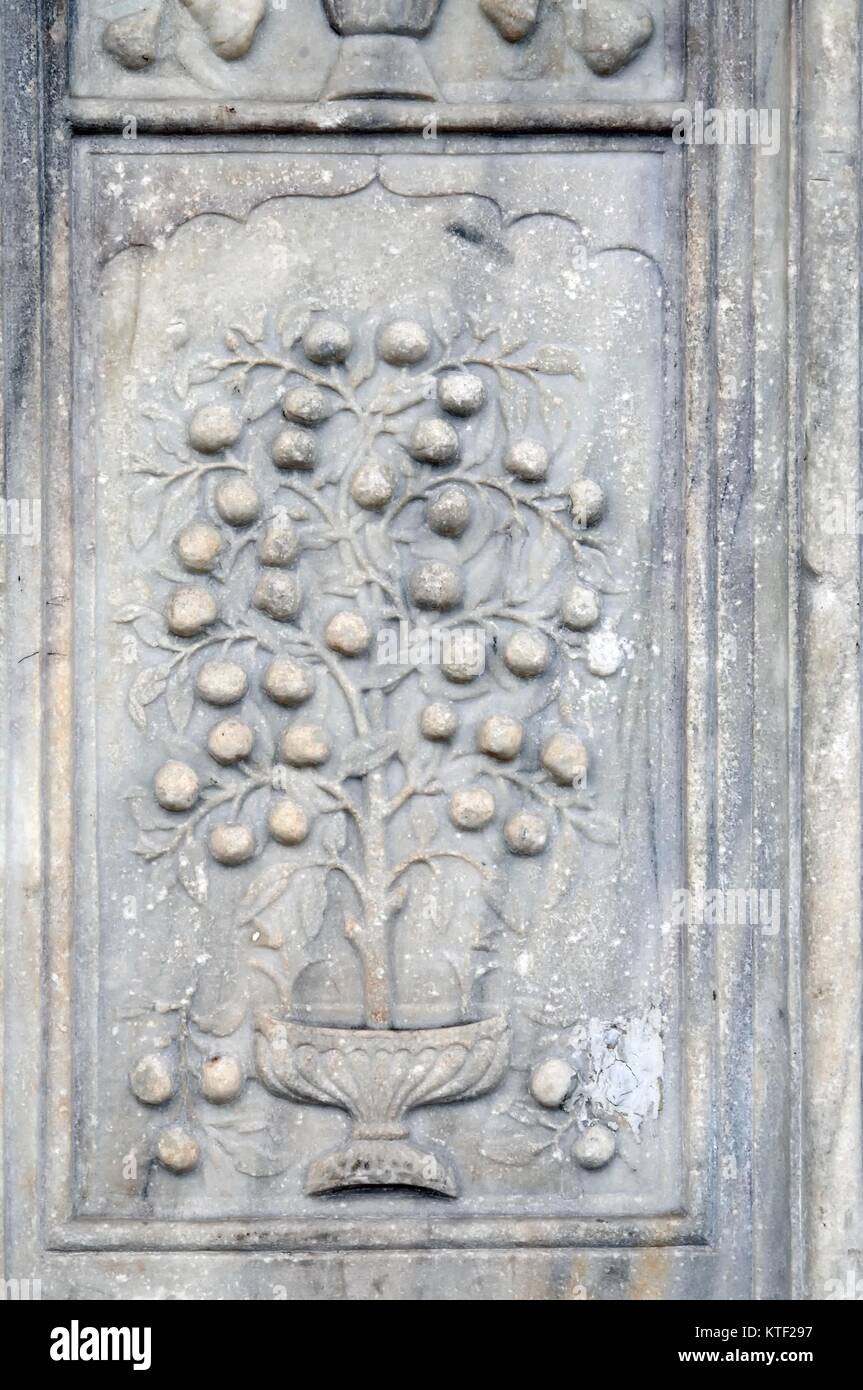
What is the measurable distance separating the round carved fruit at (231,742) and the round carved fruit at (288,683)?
2.8 inches

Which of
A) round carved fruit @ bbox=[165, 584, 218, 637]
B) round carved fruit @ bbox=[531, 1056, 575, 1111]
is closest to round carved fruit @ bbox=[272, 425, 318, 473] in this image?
round carved fruit @ bbox=[165, 584, 218, 637]

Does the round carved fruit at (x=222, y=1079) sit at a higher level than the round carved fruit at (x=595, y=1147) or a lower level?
higher

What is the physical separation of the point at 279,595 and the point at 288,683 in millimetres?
134

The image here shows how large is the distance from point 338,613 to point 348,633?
1.7 inches

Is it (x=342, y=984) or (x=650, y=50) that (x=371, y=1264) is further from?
(x=650, y=50)

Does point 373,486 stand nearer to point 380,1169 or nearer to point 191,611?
point 191,611

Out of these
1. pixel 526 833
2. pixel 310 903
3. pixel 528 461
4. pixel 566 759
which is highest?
pixel 528 461

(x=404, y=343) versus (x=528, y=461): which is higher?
(x=404, y=343)

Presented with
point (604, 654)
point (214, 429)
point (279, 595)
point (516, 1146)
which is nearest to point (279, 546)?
point (279, 595)

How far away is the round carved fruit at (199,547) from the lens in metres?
2.84

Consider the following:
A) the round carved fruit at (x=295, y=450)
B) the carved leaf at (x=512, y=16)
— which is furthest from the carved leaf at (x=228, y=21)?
the round carved fruit at (x=295, y=450)

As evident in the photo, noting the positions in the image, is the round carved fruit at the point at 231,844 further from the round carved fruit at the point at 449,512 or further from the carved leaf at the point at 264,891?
the round carved fruit at the point at 449,512

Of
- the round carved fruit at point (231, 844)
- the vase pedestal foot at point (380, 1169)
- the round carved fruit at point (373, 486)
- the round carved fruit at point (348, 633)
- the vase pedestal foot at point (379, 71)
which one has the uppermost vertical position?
the vase pedestal foot at point (379, 71)

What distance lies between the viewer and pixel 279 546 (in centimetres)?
284
